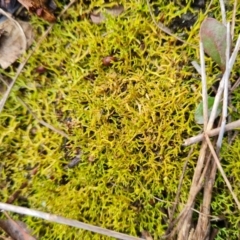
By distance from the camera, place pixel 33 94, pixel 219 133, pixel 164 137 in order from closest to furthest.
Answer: pixel 219 133 < pixel 164 137 < pixel 33 94

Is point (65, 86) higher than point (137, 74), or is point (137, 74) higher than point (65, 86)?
point (137, 74)

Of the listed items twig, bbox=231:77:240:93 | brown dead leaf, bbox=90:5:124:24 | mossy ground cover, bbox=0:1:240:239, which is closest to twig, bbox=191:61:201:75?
mossy ground cover, bbox=0:1:240:239

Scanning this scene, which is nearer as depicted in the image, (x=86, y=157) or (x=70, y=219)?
(x=70, y=219)

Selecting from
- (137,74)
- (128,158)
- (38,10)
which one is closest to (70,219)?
(128,158)

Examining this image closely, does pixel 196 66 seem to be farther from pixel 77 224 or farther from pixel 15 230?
pixel 15 230

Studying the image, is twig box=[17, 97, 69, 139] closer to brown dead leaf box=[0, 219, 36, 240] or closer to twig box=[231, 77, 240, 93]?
brown dead leaf box=[0, 219, 36, 240]

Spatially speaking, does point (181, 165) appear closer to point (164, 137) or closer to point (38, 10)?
point (164, 137)

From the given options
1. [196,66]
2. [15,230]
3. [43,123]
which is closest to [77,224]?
[15,230]
